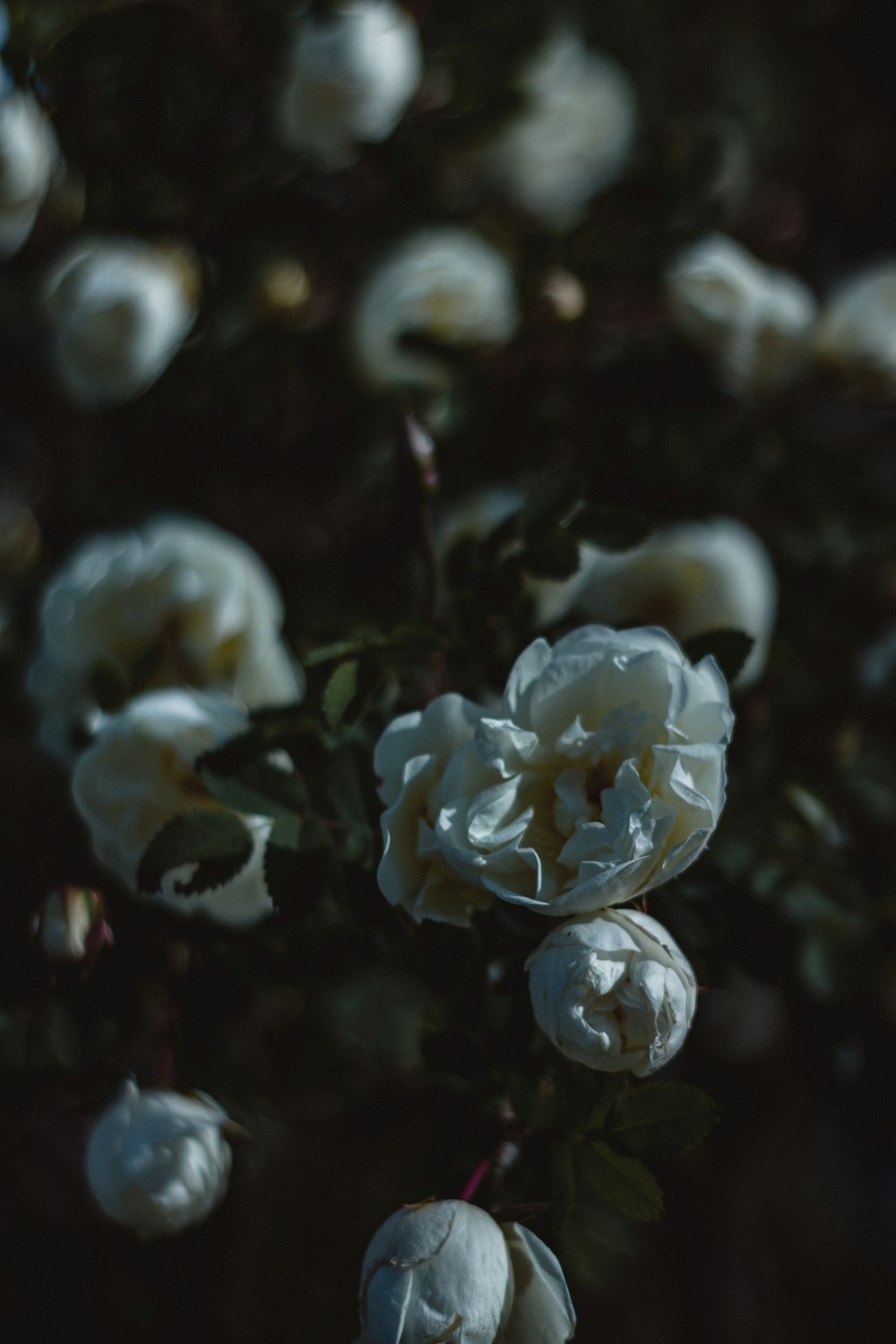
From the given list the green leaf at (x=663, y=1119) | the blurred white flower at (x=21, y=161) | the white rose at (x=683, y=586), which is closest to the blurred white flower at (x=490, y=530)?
the white rose at (x=683, y=586)

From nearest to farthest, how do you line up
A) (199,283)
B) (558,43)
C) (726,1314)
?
(199,283) → (558,43) → (726,1314)

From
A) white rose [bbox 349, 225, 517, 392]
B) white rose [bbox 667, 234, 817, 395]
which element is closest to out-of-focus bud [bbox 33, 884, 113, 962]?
white rose [bbox 349, 225, 517, 392]

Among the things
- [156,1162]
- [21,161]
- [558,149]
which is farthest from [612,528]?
[558,149]

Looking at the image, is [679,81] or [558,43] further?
[679,81]

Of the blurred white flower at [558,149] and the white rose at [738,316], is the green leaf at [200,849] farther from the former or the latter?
the blurred white flower at [558,149]

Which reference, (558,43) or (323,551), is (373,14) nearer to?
(558,43)

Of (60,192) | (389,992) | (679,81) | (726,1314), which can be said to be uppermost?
(60,192)

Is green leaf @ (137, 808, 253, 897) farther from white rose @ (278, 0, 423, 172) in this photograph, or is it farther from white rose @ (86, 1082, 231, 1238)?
white rose @ (278, 0, 423, 172)

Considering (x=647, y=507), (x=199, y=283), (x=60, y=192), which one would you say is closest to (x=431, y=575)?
(x=647, y=507)
